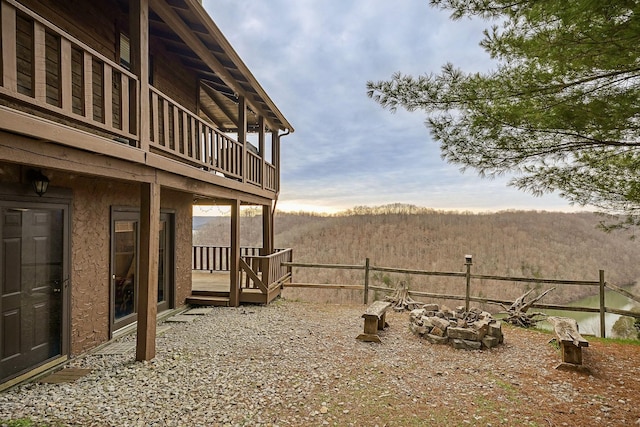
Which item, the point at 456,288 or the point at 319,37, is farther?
the point at 456,288

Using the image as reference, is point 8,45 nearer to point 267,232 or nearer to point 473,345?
point 473,345

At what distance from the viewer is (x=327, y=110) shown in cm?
1930

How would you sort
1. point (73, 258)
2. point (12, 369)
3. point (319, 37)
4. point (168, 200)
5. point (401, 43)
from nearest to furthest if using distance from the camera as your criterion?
point (12, 369) < point (73, 258) < point (168, 200) < point (401, 43) < point (319, 37)

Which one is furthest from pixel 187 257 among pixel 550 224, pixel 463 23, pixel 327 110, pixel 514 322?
pixel 550 224

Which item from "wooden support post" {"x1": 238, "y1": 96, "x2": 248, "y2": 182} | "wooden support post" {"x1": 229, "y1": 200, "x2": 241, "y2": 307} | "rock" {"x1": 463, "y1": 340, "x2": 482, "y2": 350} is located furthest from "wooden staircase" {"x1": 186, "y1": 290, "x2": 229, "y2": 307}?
"rock" {"x1": 463, "y1": 340, "x2": 482, "y2": 350}

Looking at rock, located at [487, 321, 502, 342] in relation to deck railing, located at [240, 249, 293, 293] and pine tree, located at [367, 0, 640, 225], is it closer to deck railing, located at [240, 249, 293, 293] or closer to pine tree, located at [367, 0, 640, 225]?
pine tree, located at [367, 0, 640, 225]

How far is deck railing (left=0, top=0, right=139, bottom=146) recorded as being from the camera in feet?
8.43

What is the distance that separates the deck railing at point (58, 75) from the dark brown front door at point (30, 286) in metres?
1.58

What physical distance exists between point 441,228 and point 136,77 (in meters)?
24.9

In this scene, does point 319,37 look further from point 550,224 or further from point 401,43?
point 550,224

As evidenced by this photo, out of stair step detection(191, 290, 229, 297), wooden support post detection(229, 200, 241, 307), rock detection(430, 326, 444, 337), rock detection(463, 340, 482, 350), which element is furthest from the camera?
stair step detection(191, 290, 229, 297)

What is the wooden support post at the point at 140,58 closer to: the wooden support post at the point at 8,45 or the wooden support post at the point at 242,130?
the wooden support post at the point at 8,45

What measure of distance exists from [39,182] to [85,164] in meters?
1.28

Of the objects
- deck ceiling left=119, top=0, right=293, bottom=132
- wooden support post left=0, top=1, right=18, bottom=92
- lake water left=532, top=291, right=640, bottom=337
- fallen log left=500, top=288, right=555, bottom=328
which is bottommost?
lake water left=532, top=291, right=640, bottom=337
